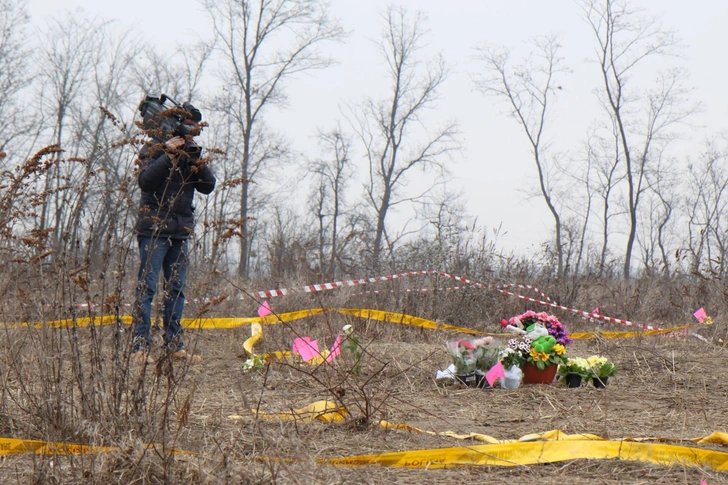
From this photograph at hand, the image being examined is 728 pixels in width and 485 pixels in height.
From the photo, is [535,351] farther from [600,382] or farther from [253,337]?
[253,337]

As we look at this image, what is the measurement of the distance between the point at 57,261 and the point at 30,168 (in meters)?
0.35

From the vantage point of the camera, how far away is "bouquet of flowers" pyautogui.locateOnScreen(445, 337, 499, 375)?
187 inches

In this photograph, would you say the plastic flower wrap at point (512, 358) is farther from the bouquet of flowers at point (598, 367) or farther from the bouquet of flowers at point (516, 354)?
the bouquet of flowers at point (598, 367)

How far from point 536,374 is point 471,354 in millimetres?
512

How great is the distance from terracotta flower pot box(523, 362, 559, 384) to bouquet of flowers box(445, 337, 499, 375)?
0.94 feet

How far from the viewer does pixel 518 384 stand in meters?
4.77

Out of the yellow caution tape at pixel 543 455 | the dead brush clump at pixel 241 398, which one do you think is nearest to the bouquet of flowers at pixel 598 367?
the dead brush clump at pixel 241 398

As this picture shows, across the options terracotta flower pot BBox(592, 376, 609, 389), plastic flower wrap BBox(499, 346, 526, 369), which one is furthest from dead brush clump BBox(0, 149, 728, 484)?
plastic flower wrap BBox(499, 346, 526, 369)

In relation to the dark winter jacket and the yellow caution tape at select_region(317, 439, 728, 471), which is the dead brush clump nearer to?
the yellow caution tape at select_region(317, 439, 728, 471)

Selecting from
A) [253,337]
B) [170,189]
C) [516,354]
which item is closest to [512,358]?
[516,354]

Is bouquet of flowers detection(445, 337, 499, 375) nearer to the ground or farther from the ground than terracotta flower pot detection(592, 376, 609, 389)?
farther from the ground

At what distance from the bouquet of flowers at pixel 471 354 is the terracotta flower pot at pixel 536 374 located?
0.29 meters

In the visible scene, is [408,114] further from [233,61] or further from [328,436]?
[328,436]

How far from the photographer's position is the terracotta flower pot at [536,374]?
192 inches
